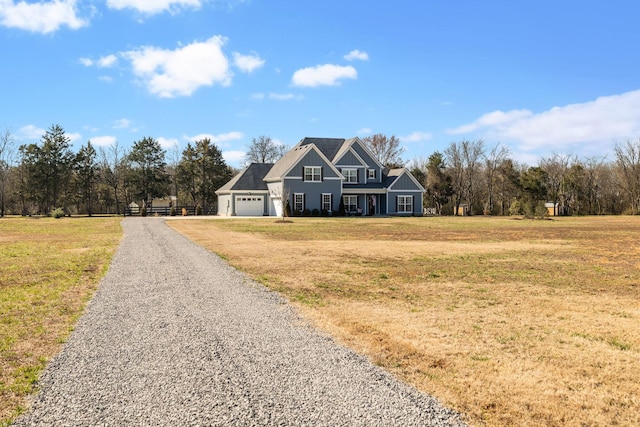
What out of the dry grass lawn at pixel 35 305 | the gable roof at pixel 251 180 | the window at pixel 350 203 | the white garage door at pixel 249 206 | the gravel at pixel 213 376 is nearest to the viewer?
the gravel at pixel 213 376

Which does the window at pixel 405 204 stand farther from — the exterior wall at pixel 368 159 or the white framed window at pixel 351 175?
the white framed window at pixel 351 175

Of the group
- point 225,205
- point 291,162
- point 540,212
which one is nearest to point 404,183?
point 291,162

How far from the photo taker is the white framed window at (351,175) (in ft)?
162

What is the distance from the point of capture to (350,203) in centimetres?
4844

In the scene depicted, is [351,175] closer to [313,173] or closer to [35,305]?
[313,173]

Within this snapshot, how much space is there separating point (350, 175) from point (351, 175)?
11 cm

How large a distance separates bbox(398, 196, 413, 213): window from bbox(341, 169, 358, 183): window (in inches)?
201

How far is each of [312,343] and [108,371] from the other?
6.93ft

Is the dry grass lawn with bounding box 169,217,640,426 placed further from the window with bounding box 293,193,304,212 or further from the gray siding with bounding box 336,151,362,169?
the gray siding with bounding box 336,151,362,169

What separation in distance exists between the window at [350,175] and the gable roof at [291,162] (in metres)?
2.63

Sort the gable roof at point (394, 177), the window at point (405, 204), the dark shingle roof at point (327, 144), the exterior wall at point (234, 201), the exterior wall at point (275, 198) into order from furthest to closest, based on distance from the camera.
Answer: the dark shingle roof at point (327, 144) < the window at point (405, 204) < the gable roof at point (394, 177) < the exterior wall at point (234, 201) < the exterior wall at point (275, 198)

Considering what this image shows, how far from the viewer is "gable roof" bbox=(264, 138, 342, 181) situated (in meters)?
45.2

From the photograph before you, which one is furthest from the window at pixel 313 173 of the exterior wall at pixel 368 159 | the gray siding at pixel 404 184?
the gray siding at pixel 404 184

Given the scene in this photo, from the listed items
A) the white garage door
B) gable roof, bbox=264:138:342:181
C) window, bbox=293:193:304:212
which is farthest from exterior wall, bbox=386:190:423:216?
the white garage door
